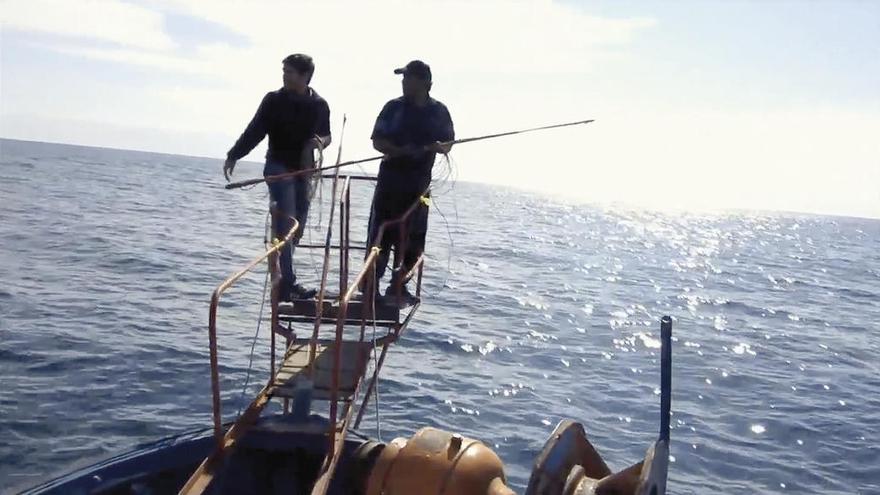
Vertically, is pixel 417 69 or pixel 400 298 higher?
pixel 417 69

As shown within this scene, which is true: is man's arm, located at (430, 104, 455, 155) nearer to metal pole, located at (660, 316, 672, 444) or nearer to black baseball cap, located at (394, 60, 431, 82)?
black baseball cap, located at (394, 60, 431, 82)

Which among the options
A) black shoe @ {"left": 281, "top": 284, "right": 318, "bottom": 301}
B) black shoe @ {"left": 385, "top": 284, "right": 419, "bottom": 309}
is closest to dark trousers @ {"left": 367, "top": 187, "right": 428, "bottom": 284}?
black shoe @ {"left": 385, "top": 284, "right": 419, "bottom": 309}

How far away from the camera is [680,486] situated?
9594 mm

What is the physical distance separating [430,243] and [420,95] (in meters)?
25.2

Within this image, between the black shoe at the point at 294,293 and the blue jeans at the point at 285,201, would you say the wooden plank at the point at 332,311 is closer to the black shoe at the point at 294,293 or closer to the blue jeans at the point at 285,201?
the black shoe at the point at 294,293

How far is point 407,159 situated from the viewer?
28.2 feet

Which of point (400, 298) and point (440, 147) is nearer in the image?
point (440, 147)

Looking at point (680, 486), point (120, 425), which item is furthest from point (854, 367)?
point (120, 425)

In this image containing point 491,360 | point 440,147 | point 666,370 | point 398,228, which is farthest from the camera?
point 491,360

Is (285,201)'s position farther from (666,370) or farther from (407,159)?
(666,370)

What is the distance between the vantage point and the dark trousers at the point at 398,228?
344 inches

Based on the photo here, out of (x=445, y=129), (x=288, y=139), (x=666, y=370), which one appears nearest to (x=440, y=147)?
(x=445, y=129)

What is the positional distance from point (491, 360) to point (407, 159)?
6.35 m

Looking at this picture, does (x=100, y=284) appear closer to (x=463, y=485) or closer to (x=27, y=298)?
(x=27, y=298)
